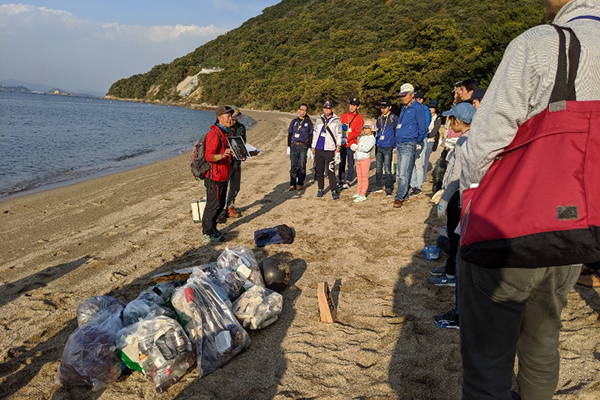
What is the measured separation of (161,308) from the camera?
2.98 m

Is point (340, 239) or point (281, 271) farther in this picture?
point (340, 239)

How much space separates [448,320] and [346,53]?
6574 cm

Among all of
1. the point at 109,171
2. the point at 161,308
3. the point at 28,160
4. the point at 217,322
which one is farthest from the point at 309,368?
the point at 28,160

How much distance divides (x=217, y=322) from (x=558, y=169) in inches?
100

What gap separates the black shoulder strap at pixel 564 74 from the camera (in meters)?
1.25

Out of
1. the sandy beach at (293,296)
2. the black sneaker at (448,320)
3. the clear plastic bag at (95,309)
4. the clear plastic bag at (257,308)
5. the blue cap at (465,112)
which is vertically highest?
the blue cap at (465,112)

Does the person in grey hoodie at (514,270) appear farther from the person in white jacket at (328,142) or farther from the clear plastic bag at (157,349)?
the person in white jacket at (328,142)

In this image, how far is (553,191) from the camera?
1.24 meters

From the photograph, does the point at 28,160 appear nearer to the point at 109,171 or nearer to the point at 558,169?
the point at 109,171

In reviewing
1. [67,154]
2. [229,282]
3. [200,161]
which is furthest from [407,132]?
[67,154]

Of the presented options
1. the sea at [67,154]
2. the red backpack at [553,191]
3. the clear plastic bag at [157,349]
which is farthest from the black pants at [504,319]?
the sea at [67,154]

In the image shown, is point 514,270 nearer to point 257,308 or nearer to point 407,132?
point 257,308

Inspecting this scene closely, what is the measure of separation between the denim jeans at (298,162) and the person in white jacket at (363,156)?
1.41 meters

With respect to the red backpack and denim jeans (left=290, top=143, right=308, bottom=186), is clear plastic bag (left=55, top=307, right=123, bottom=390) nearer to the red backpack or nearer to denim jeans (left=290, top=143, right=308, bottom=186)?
the red backpack
